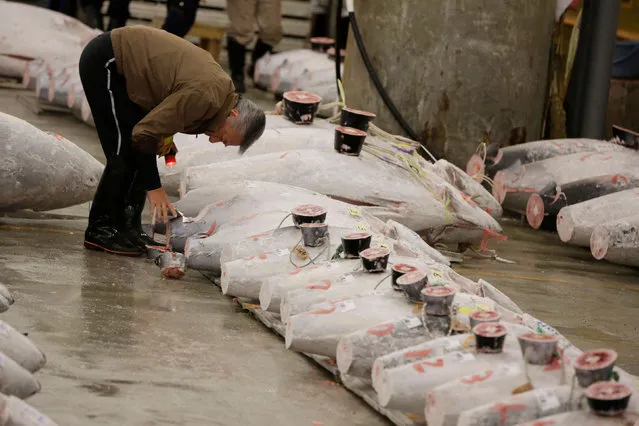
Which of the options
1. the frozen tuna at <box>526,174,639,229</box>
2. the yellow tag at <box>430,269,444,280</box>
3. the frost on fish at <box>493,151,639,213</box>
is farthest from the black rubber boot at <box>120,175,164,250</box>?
the frost on fish at <box>493,151,639,213</box>

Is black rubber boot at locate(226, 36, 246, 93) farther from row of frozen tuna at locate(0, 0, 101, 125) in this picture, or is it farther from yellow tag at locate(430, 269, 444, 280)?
yellow tag at locate(430, 269, 444, 280)

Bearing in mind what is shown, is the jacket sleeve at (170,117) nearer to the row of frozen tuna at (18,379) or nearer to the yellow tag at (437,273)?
the yellow tag at (437,273)

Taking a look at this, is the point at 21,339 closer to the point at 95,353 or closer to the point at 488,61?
the point at 95,353

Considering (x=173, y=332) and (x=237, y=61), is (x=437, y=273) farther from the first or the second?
(x=237, y=61)

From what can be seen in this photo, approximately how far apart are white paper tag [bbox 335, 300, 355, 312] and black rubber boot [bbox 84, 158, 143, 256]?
1746 mm

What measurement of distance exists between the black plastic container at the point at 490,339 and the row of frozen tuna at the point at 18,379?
1.16m

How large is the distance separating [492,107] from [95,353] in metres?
4.45

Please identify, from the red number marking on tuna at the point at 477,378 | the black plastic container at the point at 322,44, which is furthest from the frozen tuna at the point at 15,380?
the black plastic container at the point at 322,44

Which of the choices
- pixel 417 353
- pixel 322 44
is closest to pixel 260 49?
pixel 322 44

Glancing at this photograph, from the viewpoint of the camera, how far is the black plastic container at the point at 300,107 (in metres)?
6.41

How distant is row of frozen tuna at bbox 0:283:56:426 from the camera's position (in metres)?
2.85

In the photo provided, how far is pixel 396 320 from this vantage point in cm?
371

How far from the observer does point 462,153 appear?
7891 mm

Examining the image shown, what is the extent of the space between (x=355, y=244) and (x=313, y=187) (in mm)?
1401
